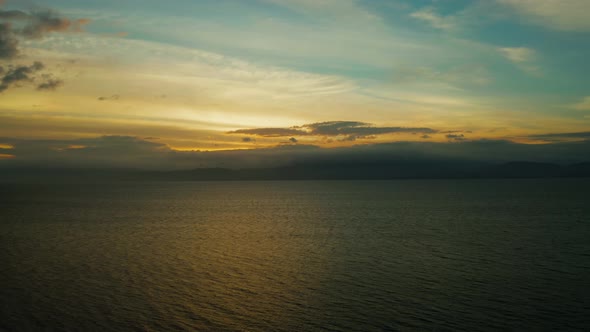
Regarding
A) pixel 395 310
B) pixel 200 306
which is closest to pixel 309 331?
pixel 395 310

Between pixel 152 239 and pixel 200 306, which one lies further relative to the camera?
pixel 152 239

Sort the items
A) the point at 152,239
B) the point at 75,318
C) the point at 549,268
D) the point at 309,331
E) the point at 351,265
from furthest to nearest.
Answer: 1. the point at 152,239
2. the point at 351,265
3. the point at 549,268
4. the point at 75,318
5. the point at 309,331

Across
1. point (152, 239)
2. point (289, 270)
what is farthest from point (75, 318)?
point (152, 239)

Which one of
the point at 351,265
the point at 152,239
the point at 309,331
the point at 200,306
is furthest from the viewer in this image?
the point at 152,239

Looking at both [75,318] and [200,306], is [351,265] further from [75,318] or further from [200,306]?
[75,318]

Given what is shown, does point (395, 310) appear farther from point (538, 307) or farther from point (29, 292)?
point (29, 292)

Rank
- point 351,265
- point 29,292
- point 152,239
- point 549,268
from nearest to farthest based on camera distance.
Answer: point 29,292, point 549,268, point 351,265, point 152,239

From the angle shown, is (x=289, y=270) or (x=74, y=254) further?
(x=74, y=254)

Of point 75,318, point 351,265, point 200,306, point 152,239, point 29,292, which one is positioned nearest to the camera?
point 75,318
